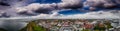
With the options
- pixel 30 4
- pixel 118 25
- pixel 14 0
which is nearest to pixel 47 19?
pixel 30 4

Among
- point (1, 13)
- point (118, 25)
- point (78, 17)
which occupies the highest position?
point (1, 13)

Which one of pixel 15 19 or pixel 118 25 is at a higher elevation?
pixel 15 19

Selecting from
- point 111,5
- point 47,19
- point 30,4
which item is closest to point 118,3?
point 111,5

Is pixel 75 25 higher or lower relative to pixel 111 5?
lower

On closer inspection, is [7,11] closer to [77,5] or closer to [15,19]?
[15,19]

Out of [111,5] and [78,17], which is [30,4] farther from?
[111,5]

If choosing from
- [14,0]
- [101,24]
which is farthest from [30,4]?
[101,24]

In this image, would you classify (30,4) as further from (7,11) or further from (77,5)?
(77,5)
